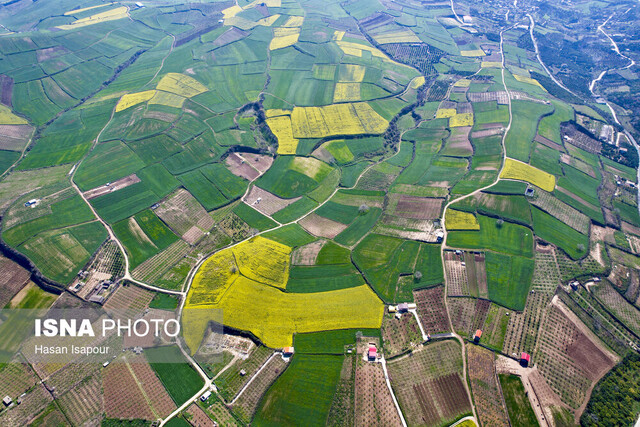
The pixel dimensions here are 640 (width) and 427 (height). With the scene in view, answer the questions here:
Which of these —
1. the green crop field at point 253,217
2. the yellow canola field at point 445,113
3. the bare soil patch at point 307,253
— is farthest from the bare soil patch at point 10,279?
the yellow canola field at point 445,113

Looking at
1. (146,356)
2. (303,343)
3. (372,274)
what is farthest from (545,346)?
(146,356)

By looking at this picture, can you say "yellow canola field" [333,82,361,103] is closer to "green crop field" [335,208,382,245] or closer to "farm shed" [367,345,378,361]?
"green crop field" [335,208,382,245]

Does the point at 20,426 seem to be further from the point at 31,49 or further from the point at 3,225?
the point at 31,49

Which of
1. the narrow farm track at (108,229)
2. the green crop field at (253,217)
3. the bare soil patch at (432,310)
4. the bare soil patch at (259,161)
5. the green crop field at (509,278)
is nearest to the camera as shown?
the bare soil patch at (432,310)

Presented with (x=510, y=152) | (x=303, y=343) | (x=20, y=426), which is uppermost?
(x=510, y=152)

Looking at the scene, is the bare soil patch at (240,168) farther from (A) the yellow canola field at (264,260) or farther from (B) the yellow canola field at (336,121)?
Answer: (A) the yellow canola field at (264,260)

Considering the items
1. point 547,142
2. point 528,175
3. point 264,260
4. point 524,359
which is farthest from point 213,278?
point 547,142
